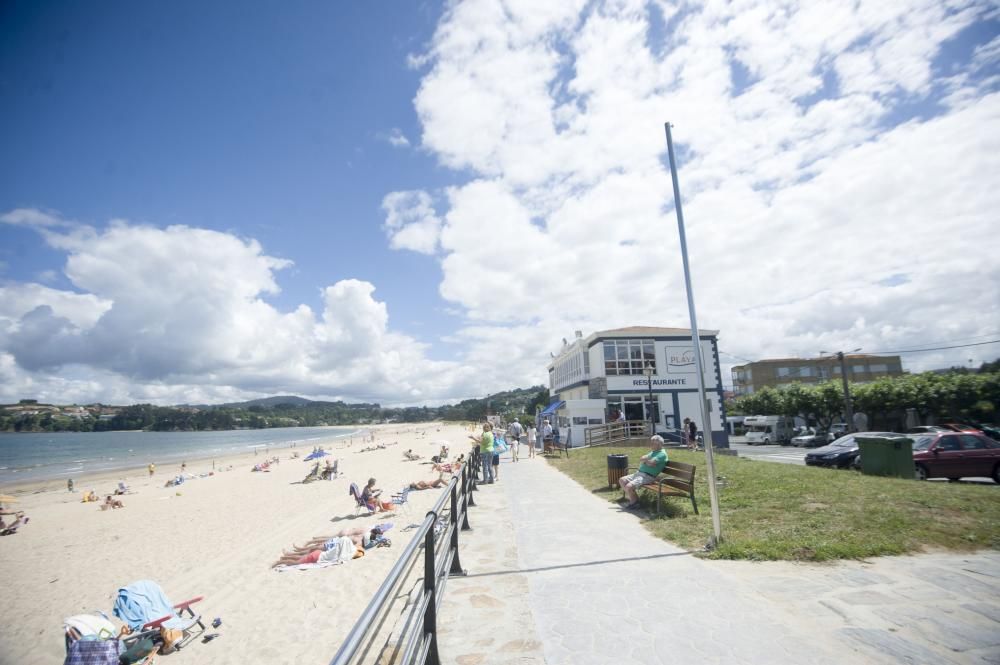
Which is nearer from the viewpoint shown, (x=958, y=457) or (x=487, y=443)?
(x=958, y=457)

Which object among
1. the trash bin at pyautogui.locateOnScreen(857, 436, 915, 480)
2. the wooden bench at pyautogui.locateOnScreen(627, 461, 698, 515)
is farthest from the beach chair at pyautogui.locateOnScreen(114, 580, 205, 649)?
the trash bin at pyautogui.locateOnScreen(857, 436, 915, 480)

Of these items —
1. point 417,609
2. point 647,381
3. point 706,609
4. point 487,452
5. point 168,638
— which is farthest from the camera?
point 647,381

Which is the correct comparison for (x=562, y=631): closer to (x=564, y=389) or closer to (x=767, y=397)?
(x=564, y=389)

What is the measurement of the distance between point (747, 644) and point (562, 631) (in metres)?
1.44

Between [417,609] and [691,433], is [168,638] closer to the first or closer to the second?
[417,609]

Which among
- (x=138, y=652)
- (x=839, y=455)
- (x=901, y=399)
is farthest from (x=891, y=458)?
(x=901, y=399)

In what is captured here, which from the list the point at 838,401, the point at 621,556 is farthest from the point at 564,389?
the point at 621,556

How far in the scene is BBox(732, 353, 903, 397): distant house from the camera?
71.2 m

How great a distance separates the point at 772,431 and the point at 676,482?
35.0 m

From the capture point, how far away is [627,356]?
2839 cm

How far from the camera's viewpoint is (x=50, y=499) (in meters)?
23.4

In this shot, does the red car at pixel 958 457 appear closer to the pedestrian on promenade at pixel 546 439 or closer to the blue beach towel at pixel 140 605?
the pedestrian on promenade at pixel 546 439

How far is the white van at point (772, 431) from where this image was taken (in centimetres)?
3622

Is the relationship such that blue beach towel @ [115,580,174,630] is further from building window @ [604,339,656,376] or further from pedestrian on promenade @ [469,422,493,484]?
building window @ [604,339,656,376]
